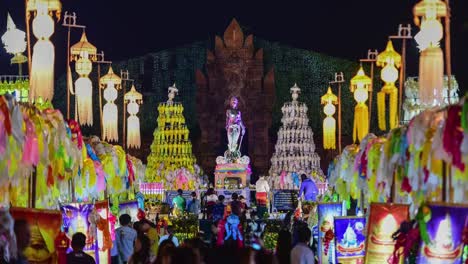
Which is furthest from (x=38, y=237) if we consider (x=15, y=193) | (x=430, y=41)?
(x=430, y=41)

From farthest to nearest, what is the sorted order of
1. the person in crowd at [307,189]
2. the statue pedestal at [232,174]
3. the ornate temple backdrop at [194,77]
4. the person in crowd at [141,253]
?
1. the ornate temple backdrop at [194,77]
2. the statue pedestal at [232,174]
3. the person in crowd at [307,189]
4. the person in crowd at [141,253]

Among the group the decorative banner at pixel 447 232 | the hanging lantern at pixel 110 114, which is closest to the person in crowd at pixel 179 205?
the hanging lantern at pixel 110 114

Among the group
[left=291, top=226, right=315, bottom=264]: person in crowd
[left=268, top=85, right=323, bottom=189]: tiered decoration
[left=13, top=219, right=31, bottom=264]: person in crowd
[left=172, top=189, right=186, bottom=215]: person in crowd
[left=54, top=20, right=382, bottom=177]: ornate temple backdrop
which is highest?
[left=54, top=20, right=382, bottom=177]: ornate temple backdrop

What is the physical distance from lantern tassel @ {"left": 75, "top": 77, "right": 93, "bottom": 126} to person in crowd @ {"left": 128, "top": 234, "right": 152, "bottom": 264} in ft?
41.4

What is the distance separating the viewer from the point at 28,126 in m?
13.5

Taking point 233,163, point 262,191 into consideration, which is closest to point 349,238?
point 262,191

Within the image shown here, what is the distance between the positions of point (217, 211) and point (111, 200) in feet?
14.0

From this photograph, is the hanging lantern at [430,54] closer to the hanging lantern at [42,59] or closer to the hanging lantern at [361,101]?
the hanging lantern at [42,59]

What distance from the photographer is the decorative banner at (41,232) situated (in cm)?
1109

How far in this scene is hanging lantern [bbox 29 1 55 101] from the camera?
1667cm

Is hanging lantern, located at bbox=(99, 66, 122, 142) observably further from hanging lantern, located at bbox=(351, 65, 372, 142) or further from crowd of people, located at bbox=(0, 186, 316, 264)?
hanging lantern, located at bbox=(351, 65, 372, 142)

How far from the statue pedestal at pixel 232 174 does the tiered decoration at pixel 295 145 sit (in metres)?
1.92

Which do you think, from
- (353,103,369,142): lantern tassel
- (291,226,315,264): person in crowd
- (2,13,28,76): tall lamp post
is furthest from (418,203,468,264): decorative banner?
(353,103,369,142): lantern tassel

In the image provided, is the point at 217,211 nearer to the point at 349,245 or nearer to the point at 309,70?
the point at 349,245
